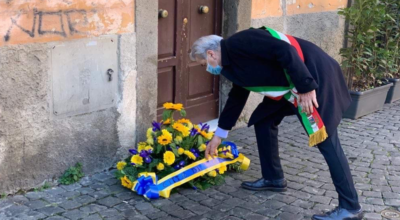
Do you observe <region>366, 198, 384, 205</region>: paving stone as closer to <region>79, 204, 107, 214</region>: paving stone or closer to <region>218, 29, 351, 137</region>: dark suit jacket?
<region>218, 29, 351, 137</region>: dark suit jacket

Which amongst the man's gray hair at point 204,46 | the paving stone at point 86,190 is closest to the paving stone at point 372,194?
the man's gray hair at point 204,46

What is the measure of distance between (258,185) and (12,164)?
77.5 inches

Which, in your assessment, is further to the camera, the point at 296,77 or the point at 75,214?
the point at 75,214

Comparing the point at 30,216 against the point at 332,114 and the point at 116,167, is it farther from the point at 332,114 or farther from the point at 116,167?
the point at 332,114

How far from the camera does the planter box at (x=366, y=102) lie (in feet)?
23.7

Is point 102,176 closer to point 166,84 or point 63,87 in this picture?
point 63,87

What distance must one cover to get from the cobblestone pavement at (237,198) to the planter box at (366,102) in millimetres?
1510

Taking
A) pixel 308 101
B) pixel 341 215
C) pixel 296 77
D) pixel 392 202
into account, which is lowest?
pixel 392 202

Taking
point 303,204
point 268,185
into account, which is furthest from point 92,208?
point 303,204

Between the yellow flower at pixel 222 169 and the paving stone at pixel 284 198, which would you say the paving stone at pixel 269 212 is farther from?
the yellow flower at pixel 222 169

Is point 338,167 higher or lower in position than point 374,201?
higher

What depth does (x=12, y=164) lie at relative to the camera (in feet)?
14.3

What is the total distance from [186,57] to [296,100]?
2170mm

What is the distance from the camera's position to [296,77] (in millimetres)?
3711
